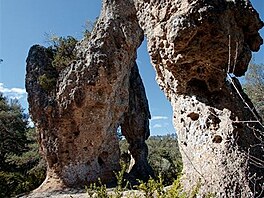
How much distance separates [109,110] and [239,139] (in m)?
7.97

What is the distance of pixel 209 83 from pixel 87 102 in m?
6.78

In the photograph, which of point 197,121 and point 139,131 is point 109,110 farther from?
point 197,121

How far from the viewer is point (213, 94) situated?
21.5 ft

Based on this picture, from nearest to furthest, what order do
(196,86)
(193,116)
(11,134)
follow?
(193,116), (196,86), (11,134)

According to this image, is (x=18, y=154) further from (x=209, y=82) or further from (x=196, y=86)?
(x=209, y=82)

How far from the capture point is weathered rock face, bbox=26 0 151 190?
12344mm

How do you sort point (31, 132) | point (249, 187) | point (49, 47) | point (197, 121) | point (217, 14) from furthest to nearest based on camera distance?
1. point (31, 132)
2. point (49, 47)
3. point (197, 121)
4. point (217, 14)
5. point (249, 187)

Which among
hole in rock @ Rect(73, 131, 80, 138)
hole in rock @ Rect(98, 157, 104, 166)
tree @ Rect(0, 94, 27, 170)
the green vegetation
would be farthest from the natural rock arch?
tree @ Rect(0, 94, 27, 170)

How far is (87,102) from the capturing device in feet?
40.5

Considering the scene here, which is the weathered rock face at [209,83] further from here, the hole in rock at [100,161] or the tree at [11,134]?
the tree at [11,134]

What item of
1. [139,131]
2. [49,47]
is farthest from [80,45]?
[139,131]

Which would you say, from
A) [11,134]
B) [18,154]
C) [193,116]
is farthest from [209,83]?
[11,134]

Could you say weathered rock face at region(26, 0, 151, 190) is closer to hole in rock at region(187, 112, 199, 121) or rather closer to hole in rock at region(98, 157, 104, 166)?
hole in rock at region(98, 157, 104, 166)

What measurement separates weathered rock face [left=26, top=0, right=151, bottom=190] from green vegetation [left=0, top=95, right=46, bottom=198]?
2.75 meters
